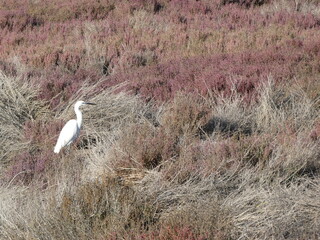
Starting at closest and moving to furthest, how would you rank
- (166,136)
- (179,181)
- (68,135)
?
(179,181), (166,136), (68,135)

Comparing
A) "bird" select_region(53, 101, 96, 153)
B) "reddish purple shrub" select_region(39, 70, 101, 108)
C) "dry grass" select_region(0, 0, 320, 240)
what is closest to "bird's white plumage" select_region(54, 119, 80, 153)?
"bird" select_region(53, 101, 96, 153)

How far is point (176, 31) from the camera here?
13.2 metres

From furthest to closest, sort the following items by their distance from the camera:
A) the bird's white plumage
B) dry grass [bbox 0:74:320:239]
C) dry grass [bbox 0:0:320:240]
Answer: the bird's white plumage < dry grass [bbox 0:0:320:240] < dry grass [bbox 0:74:320:239]

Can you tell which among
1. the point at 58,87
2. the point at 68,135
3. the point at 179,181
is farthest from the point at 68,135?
the point at 58,87

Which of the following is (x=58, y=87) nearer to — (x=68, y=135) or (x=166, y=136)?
(x=68, y=135)

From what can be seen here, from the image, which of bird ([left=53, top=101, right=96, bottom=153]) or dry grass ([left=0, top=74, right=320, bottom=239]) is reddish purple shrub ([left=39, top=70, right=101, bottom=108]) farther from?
bird ([left=53, top=101, right=96, bottom=153])

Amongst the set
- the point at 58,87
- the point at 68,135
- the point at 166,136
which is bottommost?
the point at 58,87

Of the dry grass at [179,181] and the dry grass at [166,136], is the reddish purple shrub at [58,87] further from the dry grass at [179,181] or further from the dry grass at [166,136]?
the dry grass at [179,181]

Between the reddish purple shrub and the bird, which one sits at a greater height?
the bird

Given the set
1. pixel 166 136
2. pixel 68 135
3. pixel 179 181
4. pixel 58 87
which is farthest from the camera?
pixel 58 87

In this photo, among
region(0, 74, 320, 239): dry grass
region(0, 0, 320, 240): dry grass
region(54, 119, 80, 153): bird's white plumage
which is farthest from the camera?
region(54, 119, 80, 153): bird's white plumage

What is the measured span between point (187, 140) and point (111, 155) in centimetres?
85

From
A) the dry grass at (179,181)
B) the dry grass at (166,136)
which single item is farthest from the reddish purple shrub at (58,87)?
the dry grass at (179,181)

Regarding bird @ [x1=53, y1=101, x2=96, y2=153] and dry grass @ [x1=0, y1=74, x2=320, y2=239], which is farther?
bird @ [x1=53, y1=101, x2=96, y2=153]
